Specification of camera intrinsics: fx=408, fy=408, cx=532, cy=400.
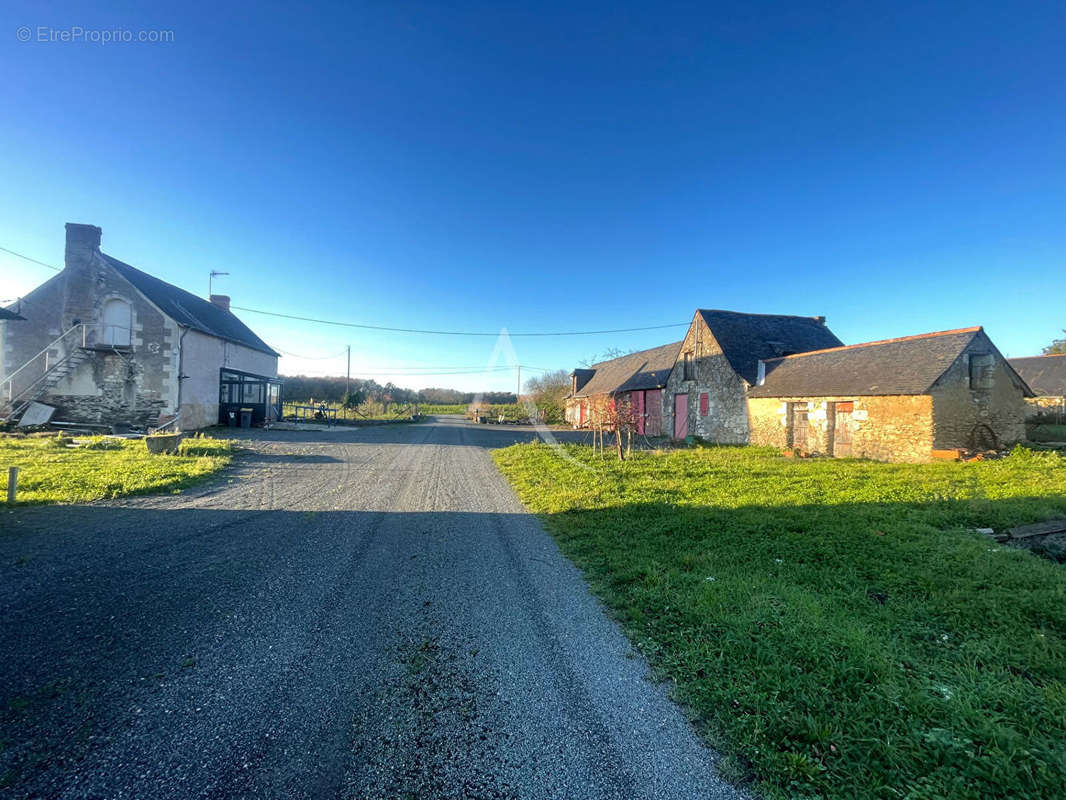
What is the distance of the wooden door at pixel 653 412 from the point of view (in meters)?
23.1

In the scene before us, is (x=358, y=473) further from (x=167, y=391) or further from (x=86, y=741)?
(x=167, y=391)

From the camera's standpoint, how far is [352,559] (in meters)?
4.63

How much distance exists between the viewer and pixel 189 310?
20375 mm

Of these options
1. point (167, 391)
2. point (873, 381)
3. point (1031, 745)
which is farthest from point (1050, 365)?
point (167, 391)

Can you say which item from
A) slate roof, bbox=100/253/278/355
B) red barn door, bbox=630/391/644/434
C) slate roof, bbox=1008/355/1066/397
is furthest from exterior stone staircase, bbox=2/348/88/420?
slate roof, bbox=1008/355/1066/397

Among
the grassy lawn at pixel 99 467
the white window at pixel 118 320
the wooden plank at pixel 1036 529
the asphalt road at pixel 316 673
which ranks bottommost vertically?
the asphalt road at pixel 316 673

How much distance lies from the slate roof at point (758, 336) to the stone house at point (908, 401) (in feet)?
10.4

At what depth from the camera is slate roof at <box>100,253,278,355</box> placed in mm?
17594

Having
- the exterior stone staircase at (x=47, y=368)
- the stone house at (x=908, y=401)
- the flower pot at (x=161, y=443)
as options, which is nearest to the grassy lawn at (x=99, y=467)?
the flower pot at (x=161, y=443)

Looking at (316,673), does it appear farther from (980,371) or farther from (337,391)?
(337,391)

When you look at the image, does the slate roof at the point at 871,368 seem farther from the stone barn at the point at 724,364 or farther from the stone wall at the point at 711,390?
the stone barn at the point at 724,364

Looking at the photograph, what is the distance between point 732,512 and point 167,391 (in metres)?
21.2

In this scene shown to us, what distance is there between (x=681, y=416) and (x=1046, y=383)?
2925 centimetres

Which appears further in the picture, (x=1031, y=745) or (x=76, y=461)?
(x=76, y=461)
